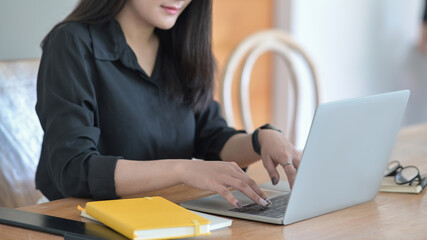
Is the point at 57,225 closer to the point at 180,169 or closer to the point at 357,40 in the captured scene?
the point at 180,169

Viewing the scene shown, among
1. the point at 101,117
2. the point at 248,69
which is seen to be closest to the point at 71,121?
the point at 101,117

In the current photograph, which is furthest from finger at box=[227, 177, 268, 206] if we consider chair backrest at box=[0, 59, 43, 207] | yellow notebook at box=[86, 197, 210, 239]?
chair backrest at box=[0, 59, 43, 207]

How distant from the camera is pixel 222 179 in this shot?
3.23 feet

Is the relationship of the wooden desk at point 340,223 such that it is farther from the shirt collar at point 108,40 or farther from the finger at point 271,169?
the shirt collar at point 108,40

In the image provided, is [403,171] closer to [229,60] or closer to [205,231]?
[205,231]

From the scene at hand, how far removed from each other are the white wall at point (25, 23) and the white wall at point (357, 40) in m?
1.65

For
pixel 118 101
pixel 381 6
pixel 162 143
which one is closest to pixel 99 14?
pixel 118 101

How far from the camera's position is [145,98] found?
53.9 inches

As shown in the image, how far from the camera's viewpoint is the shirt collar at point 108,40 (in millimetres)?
1296

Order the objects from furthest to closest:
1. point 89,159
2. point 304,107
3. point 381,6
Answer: point 381,6
point 304,107
point 89,159

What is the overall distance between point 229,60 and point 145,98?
2.38 feet

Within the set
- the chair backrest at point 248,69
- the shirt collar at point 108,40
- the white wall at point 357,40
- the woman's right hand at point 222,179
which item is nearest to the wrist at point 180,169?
the woman's right hand at point 222,179

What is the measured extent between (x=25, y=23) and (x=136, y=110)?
0.49m

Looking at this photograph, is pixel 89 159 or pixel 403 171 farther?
pixel 403 171
